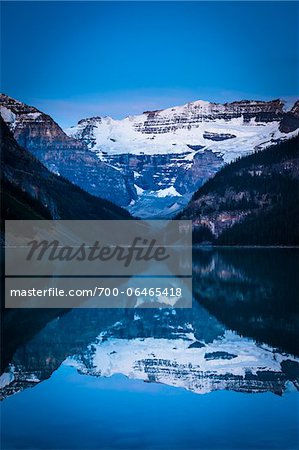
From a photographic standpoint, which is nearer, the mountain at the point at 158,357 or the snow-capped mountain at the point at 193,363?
the snow-capped mountain at the point at 193,363

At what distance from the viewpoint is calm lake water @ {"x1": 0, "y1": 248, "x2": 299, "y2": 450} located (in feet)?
65.6

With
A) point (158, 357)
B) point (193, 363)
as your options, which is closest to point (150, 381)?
point (193, 363)

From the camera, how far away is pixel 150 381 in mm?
25969

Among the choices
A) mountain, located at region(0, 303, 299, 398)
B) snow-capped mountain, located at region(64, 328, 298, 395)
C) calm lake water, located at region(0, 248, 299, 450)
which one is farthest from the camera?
mountain, located at region(0, 303, 299, 398)

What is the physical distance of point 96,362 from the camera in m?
29.2

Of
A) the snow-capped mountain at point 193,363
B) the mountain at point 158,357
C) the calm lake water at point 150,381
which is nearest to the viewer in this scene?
the calm lake water at point 150,381

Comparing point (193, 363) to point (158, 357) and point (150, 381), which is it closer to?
point (158, 357)

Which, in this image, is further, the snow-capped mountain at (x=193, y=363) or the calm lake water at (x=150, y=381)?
the snow-capped mountain at (x=193, y=363)

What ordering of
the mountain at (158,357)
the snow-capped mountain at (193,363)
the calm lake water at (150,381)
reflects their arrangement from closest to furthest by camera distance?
the calm lake water at (150,381) < the snow-capped mountain at (193,363) < the mountain at (158,357)

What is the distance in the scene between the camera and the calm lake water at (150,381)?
20.0 metres

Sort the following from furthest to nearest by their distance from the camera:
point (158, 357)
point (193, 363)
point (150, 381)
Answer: point (158, 357) < point (193, 363) < point (150, 381)

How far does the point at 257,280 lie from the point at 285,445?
2031 inches

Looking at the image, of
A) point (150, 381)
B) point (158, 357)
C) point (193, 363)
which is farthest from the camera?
point (158, 357)

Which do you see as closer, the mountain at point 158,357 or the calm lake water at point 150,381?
the calm lake water at point 150,381
